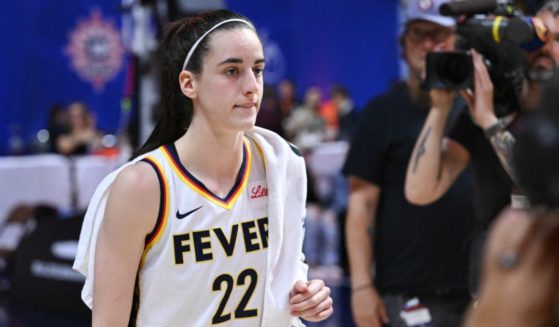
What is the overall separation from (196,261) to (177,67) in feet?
2.02

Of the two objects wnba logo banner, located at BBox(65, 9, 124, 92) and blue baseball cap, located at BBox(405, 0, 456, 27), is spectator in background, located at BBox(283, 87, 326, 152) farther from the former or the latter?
blue baseball cap, located at BBox(405, 0, 456, 27)

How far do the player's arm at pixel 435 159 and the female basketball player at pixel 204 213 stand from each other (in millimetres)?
766

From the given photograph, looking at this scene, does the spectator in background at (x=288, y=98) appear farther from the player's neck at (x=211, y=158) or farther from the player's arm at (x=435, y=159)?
the player's neck at (x=211, y=158)

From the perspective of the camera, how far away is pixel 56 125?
44.0ft

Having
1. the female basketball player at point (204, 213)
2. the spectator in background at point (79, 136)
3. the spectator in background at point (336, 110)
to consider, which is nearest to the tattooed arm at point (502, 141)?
the female basketball player at point (204, 213)

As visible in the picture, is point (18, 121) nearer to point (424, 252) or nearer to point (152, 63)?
point (152, 63)

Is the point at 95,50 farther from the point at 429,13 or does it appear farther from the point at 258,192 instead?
the point at 258,192

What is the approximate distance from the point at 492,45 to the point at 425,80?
13.0 inches

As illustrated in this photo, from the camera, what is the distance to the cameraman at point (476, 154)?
3.37 metres

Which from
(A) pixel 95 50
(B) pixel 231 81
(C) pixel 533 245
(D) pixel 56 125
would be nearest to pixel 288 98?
(A) pixel 95 50

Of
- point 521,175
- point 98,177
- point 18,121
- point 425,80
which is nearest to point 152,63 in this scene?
point 98,177

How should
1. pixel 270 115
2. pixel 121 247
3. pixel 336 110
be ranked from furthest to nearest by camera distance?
1. pixel 336 110
2. pixel 270 115
3. pixel 121 247

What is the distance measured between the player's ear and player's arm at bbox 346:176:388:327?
1514 mm

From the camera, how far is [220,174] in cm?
310
